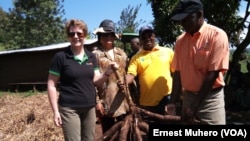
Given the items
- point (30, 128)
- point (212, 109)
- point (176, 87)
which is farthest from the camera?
point (30, 128)

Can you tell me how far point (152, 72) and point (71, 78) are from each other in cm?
107

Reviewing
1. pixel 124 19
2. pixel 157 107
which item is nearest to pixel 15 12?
pixel 124 19

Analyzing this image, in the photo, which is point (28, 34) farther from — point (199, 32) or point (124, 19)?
point (199, 32)

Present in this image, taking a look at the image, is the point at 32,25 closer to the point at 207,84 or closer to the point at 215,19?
the point at 215,19

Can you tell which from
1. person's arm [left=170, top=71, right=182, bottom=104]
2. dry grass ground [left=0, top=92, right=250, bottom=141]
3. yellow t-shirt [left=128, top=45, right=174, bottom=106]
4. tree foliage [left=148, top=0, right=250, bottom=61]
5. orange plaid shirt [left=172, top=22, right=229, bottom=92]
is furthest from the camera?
tree foliage [left=148, top=0, right=250, bottom=61]

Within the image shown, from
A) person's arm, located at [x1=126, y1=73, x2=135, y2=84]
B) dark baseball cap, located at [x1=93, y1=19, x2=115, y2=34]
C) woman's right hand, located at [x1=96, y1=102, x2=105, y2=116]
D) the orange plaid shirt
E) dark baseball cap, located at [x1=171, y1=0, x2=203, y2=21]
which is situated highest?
dark baseball cap, located at [x1=171, y1=0, x2=203, y2=21]

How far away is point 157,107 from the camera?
14.0 ft

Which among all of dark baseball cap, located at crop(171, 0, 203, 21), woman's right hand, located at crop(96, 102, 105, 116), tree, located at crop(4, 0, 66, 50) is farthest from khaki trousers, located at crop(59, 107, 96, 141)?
tree, located at crop(4, 0, 66, 50)

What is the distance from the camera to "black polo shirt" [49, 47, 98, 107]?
11.2ft

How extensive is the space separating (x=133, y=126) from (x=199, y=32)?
1.34 metres

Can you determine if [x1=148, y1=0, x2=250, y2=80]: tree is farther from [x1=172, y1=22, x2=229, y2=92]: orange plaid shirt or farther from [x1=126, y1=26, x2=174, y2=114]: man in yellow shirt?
[x1=172, y1=22, x2=229, y2=92]: orange plaid shirt

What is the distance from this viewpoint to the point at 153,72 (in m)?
4.16

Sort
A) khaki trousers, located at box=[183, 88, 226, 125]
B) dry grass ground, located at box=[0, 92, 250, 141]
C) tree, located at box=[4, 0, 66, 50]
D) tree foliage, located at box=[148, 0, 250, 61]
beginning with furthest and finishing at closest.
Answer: tree, located at box=[4, 0, 66, 50]
tree foliage, located at box=[148, 0, 250, 61]
dry grass ground, located at box=[0, 92, 250, 141]
khaki trousers, located at box=[183, 88, 226, 125]

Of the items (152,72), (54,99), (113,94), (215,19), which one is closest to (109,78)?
(113,94)
